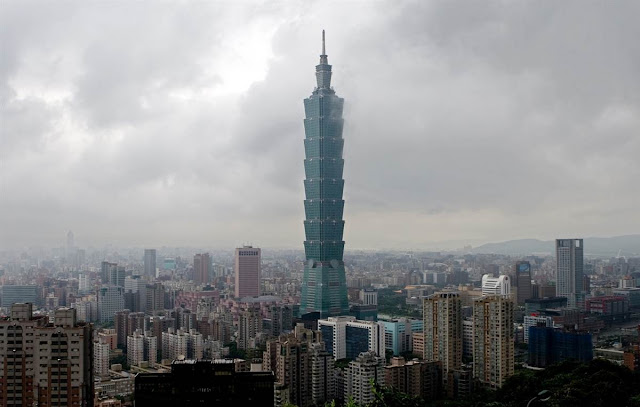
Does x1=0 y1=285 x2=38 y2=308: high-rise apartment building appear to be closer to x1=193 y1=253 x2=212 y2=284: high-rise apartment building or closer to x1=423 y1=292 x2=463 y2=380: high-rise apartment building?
x1=423 y1=292 x2=463 y2=380: high-rise apartment building

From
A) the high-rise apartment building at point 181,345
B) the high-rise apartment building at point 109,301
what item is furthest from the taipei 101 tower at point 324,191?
the high-rise apartment building at point 181,345

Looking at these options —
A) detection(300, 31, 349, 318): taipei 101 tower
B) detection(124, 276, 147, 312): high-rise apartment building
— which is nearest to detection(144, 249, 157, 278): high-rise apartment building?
detection(124, 276, 147, 312): high-rise apartment building

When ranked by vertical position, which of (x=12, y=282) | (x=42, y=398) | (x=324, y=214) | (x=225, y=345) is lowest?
(x=225, y=345)

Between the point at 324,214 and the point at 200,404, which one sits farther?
the point at 324,214

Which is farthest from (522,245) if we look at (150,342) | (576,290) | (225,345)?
(150,342)

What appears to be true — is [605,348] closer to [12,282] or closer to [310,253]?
[12,282]

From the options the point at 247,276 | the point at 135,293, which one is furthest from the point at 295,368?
the point at 247,276

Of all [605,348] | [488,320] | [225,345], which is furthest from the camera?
[225,345]
